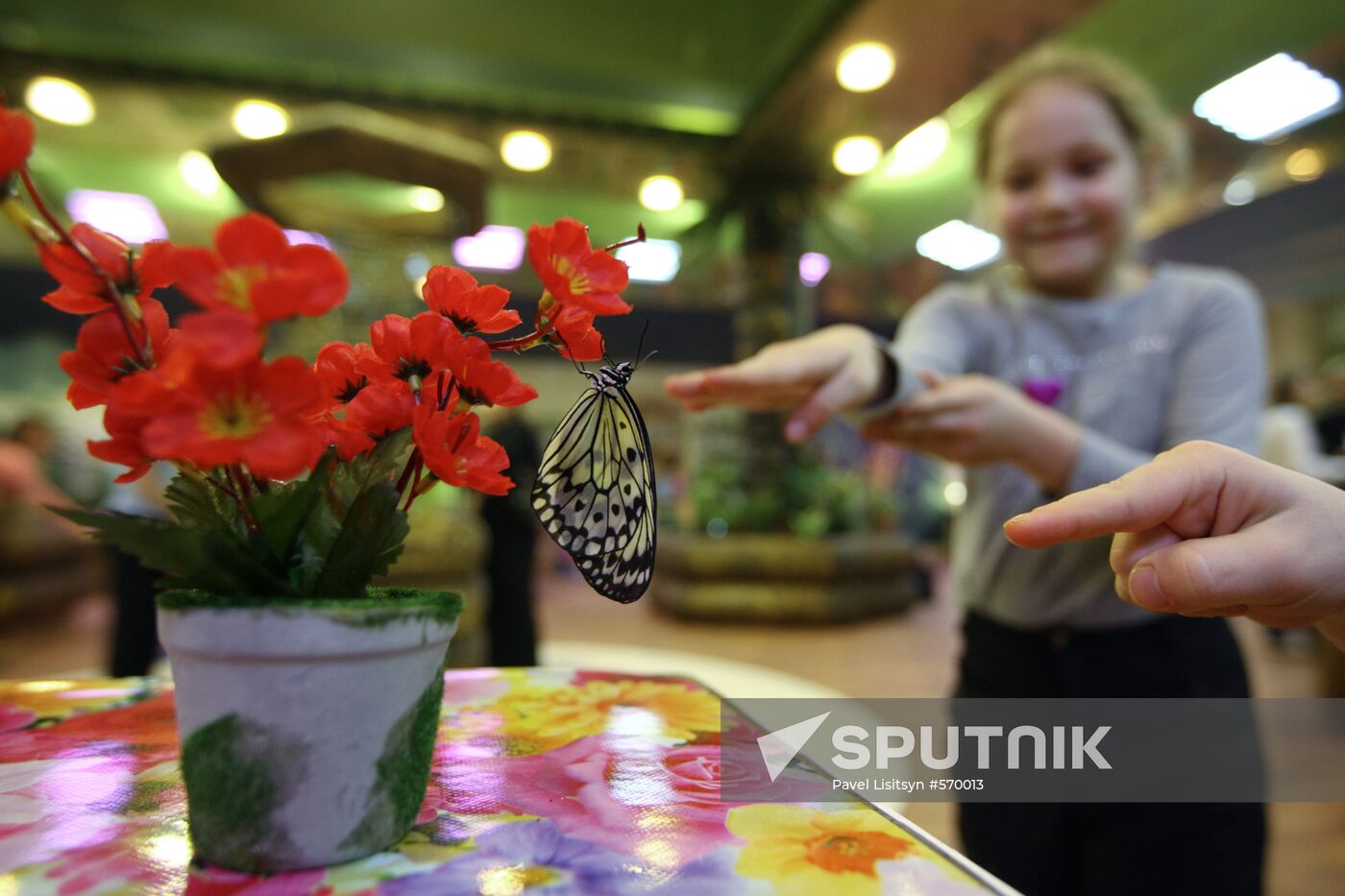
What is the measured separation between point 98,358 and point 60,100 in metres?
5.03

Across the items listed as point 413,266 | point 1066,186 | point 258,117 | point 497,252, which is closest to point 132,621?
point 413,266

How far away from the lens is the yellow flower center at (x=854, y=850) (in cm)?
37

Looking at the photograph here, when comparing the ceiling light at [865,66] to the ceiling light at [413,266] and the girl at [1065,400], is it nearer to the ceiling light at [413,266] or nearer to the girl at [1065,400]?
the ceiling light at [413,266]

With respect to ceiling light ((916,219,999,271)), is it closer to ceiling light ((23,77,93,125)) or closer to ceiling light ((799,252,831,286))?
ceiling light ((799,252,831,286))

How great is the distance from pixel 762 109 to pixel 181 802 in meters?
4.14

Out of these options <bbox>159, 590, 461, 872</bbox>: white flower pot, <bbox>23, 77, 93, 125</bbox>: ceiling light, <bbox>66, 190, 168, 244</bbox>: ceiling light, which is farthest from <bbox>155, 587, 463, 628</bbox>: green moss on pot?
<bbox>66, 190, 168, 244</bbox>: ceiling light

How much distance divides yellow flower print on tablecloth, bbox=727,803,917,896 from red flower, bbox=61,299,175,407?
1.30 ft

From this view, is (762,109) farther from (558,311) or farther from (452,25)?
(558,311)

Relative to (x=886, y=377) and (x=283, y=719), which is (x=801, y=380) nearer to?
(x=886, y=377)

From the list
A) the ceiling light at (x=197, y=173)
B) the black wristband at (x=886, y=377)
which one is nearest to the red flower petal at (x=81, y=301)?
the black wristband at (x=886, y=377)

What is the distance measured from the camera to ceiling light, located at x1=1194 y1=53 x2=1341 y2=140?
374 cm

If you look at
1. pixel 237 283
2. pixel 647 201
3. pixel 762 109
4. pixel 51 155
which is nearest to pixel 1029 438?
pixel 237 283

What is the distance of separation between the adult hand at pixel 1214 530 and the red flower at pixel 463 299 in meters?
0.30

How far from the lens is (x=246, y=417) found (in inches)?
13.6
